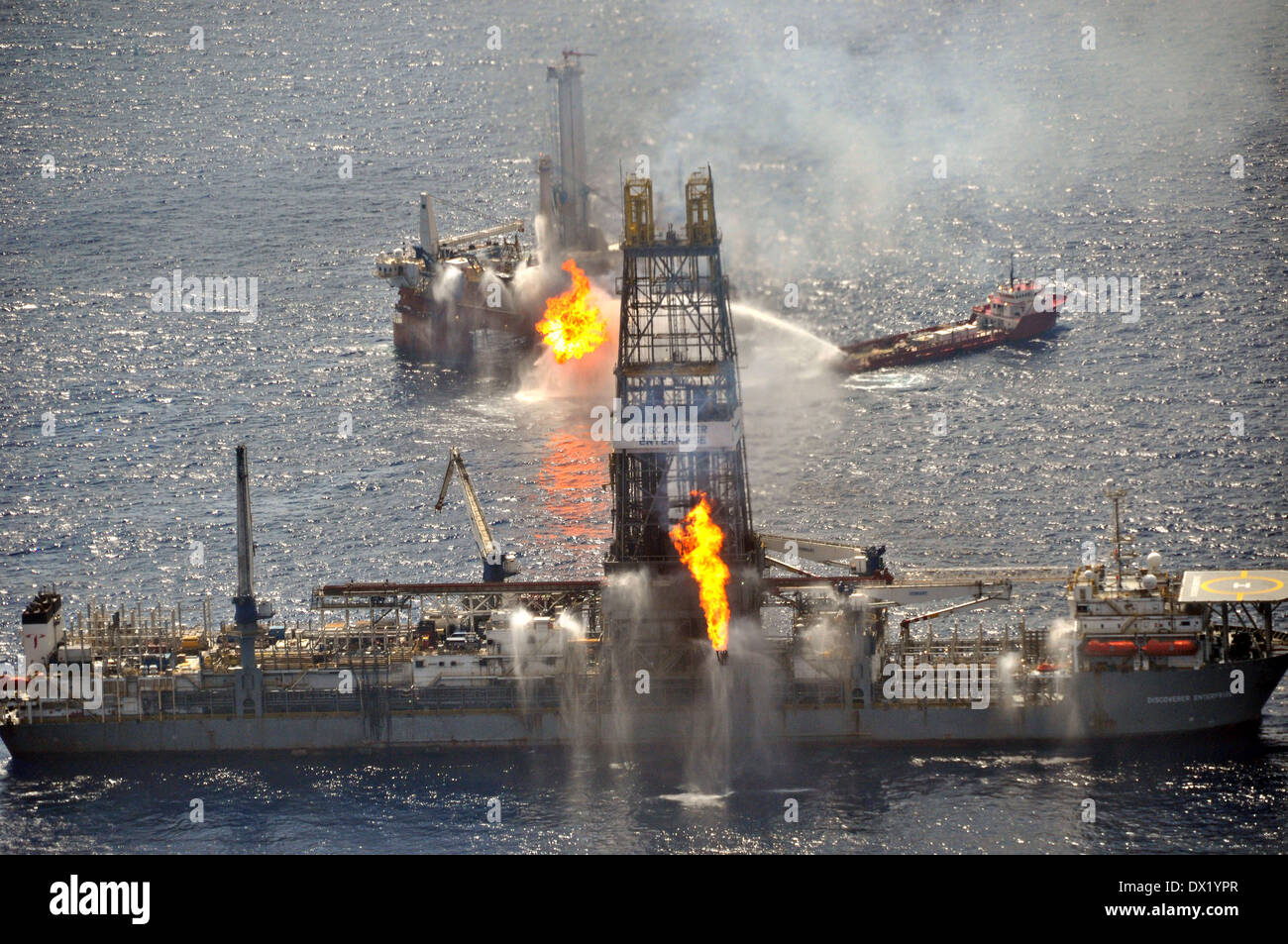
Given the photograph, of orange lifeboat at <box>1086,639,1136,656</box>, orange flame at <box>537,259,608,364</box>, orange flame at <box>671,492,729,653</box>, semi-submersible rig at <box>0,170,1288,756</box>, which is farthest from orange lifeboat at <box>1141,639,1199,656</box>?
orange flame at <box>537,259,608,364</box>

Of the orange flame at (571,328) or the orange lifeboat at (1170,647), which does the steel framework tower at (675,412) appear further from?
the orange flame at (571,328)

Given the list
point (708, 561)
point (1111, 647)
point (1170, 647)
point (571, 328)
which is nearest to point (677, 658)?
point (708, 561)

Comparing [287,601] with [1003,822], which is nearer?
[1003,822]

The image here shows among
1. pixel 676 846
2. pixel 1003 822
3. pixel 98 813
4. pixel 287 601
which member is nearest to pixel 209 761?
pixel 98 813

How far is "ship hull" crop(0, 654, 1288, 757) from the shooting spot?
136 metres

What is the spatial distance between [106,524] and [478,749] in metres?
46.7

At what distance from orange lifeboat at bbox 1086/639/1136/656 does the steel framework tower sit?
19006mm

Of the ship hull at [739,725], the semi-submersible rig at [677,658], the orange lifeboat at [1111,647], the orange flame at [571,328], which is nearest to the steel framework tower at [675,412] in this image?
the semi-submersible rig at [677,658]

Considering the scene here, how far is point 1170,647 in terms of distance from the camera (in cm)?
13638

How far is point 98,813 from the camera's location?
13125 centimetres

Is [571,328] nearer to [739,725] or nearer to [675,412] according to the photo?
[675,412]

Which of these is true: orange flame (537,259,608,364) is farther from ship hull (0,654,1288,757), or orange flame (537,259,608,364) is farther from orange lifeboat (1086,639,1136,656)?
orange lifeboat (1086,639,1136,656)
